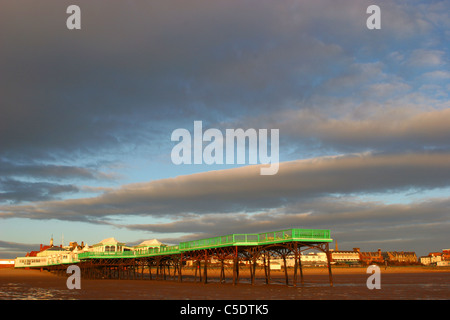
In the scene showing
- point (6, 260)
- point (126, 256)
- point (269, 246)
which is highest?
point (269, 246)

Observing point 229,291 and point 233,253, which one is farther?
point 233,253

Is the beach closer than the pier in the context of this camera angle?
Yes

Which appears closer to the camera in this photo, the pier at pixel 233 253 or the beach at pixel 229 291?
the beach at pixel 229 291
